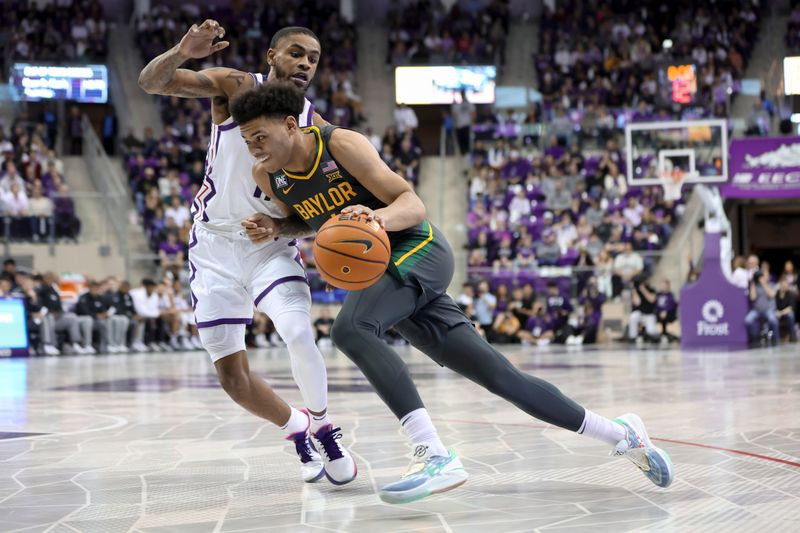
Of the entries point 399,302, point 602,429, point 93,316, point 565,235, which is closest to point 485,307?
point 565,235

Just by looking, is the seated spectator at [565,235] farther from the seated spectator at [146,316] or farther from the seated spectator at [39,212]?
the seated spectator at [39,212]

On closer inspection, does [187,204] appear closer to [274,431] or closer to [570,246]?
[570,246]

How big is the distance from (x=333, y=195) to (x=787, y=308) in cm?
1554

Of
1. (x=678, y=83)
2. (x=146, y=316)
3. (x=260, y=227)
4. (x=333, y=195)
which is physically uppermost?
(x=678, y=83)

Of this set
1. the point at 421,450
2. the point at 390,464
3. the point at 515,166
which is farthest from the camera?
the point at 515,166

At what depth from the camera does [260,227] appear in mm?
4707

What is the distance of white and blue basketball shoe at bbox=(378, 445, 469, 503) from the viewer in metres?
4.02

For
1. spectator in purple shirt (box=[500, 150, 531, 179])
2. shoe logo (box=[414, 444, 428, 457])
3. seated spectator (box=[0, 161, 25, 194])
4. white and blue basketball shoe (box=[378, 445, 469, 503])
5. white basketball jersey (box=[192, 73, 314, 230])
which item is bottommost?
white and blue basketball shoe (box=[378, 445, 469, 503])

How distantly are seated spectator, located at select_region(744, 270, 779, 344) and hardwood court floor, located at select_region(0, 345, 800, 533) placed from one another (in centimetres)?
749

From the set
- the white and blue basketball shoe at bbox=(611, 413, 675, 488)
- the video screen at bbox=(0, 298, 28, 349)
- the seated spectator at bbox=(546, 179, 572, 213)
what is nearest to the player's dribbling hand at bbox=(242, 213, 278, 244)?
the white and blue basketball shoe at bbox=(611, 413, 675, 488)

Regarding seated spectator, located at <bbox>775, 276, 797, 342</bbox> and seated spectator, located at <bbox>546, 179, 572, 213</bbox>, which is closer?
seated spectator, located at <bbox>775, 276, 797, 342</bbox>

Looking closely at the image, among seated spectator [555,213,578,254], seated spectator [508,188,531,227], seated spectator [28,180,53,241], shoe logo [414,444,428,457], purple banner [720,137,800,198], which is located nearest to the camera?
shoe logo [414,444,428,457]

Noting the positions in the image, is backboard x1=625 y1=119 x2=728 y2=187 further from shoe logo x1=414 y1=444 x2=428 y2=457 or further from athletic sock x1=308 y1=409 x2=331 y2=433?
shoe logo x1=414 y1=444 x2=428 y2=457

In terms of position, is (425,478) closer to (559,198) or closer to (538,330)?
(538,330)
